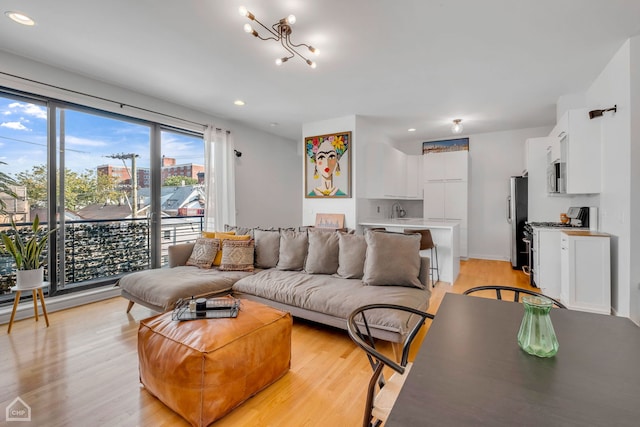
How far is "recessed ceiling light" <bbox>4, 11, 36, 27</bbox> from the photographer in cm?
226

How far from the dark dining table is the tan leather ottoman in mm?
1151

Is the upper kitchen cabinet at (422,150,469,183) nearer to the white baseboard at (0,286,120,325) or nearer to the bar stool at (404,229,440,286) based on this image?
the bar stool at (404,229,440,286)

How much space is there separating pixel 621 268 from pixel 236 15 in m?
4.05

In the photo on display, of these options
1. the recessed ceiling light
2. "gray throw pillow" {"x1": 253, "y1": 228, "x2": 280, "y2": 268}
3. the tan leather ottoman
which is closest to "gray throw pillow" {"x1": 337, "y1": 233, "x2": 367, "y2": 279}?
"gray throw pillow" {"x1": 253, "y1": 228, "x2": 280, "y2": 268}

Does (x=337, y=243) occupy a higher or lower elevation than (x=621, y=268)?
higher

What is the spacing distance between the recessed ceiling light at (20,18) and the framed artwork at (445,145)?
20.6ft

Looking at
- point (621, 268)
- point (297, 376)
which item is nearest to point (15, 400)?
point (297, 376)

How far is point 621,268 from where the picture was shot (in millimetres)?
2730

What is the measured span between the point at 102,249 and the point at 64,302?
735mm

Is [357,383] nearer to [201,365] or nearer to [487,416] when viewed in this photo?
[201,365]

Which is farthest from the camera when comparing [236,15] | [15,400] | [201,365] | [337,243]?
[337,243]

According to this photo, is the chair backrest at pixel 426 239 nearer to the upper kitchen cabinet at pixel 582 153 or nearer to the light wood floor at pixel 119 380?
the upper kitchen cabinet at pixel 582 153

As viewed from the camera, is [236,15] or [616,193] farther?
[616,193]

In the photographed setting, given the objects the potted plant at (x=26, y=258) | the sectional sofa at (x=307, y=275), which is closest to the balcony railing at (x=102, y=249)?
the potted plant at (x=26, y=258)
